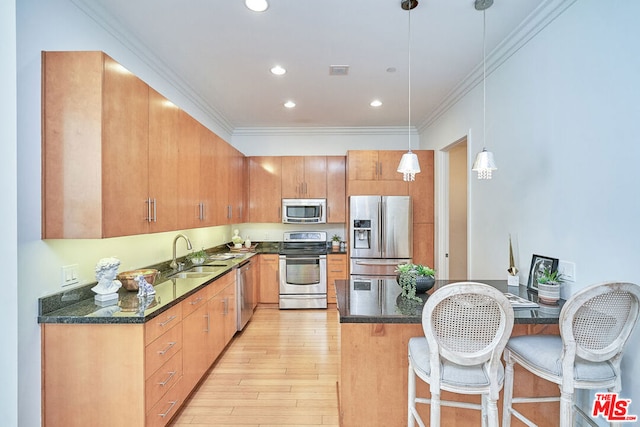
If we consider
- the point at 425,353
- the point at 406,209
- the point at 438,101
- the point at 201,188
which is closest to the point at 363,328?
the point at 425,353

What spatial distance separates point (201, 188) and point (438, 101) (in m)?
3.01

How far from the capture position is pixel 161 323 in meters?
1.92

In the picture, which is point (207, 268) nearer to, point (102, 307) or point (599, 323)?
point (102, 307)

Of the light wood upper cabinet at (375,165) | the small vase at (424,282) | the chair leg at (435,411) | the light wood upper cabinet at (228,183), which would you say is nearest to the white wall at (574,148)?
the small vase at (424,282)

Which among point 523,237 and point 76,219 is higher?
point 76,219

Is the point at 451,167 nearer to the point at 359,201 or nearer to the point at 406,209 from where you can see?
the point at 406,209

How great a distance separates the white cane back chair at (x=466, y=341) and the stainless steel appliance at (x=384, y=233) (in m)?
2.80

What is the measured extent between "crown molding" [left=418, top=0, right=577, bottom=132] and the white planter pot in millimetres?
1762

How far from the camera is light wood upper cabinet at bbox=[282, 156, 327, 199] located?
4949 mm

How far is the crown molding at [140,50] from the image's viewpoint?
2.05m

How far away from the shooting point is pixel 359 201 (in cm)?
434

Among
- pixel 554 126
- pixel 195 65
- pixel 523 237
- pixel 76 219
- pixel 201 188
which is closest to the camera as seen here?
pixel 76 219

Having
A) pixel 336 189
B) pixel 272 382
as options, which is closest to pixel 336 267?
pixel 336 189

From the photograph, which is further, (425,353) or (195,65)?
(195,65)
